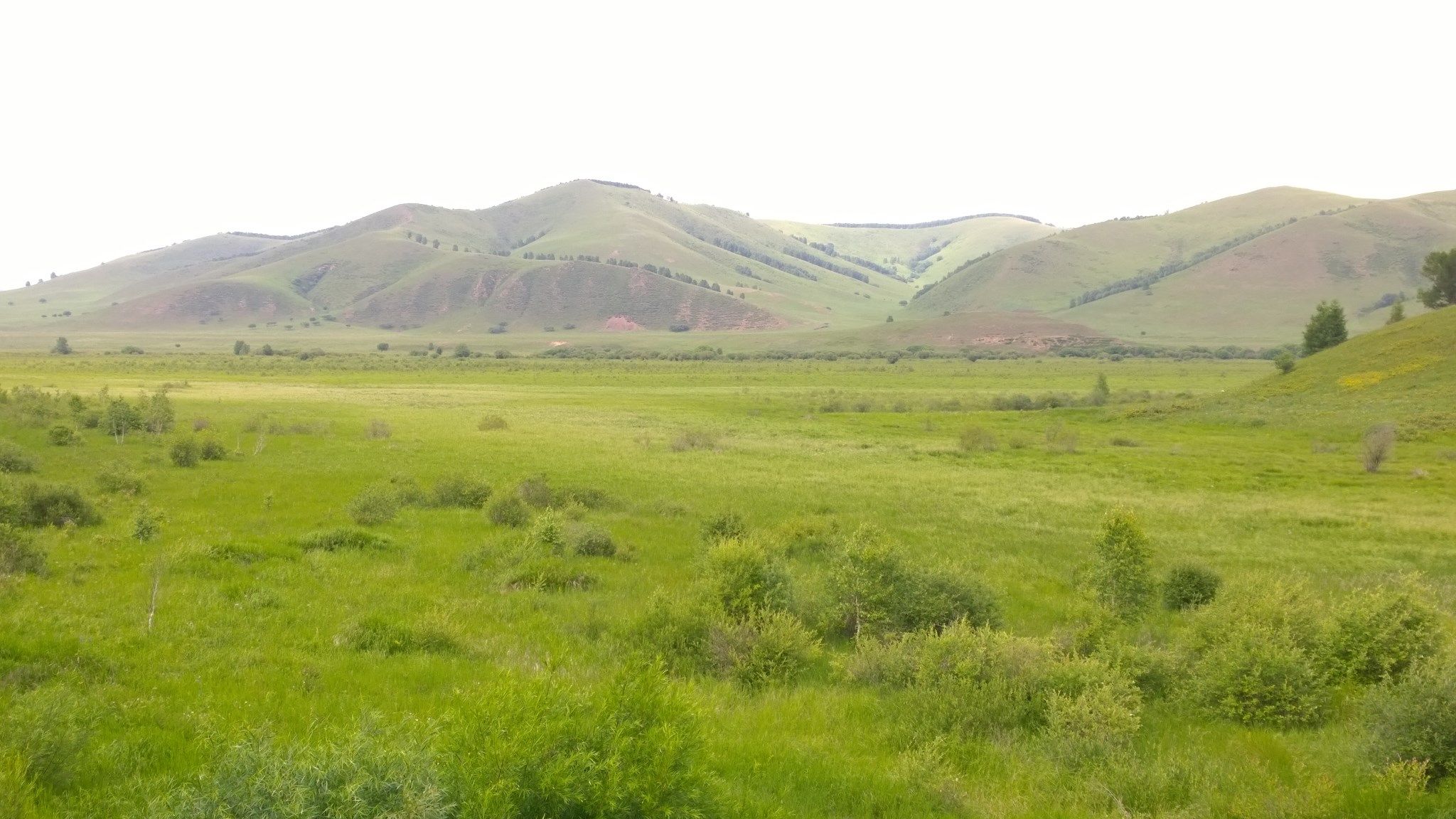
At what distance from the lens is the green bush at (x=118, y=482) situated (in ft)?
61.2

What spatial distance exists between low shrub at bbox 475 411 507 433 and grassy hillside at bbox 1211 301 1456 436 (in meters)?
44.9

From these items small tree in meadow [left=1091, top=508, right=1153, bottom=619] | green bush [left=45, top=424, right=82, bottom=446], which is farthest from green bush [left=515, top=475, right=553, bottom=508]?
→ green bush [left=45, top=424, right=82, bottom=446]

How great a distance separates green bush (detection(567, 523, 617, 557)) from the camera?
593 inches

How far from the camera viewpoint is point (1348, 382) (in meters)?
48.1

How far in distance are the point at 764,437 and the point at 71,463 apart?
89.8 ft

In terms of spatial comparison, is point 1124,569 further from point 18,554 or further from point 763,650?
point 18,554

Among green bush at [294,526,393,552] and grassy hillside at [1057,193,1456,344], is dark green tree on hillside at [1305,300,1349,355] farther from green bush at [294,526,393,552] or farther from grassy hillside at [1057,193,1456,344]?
green bush at [294,526,393,552]

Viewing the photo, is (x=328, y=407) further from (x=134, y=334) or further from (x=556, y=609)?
(x=134, y=334)

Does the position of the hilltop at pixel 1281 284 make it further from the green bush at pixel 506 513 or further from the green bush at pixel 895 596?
the green bush at pixel 895 596

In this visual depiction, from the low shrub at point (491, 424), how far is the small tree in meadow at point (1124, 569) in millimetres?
31546

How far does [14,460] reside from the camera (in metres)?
19.6

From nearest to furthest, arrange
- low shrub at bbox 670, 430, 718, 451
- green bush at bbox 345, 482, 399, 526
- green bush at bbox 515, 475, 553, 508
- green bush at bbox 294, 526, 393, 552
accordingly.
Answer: green bush at bbox 294, 526, 393, 552 < green bush at bbox 345, 482, 399, 526 < green bush at bbox 515, 475, 553, 508 < low shrub at bbox 670, 430, 718, 451

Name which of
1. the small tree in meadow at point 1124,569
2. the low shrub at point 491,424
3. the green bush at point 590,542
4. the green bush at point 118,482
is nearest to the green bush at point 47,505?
the green bush at point 118,482

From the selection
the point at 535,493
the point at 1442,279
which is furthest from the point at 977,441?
the point at 1442,279
